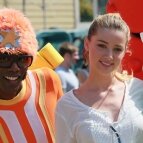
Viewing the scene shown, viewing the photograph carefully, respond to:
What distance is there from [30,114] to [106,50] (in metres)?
0.61

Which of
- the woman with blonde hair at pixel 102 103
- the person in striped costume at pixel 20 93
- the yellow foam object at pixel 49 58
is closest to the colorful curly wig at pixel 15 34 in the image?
the person in striped costume at pixel 20 93

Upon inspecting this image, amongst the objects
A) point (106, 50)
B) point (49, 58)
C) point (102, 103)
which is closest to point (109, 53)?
point (106, 50)

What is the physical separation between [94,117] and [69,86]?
190 inches

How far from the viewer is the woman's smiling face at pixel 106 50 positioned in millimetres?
2402

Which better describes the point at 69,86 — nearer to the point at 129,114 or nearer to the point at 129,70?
the point at 129,70

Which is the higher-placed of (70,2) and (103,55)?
(103,55)

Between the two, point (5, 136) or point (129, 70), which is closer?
point (5, 136)

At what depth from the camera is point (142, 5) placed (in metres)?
2.98

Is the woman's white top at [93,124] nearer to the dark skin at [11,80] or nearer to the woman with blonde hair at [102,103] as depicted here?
the woman with blonde hair at [102,103]

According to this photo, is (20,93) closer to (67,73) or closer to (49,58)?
(49,58)

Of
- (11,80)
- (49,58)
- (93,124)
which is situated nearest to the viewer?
(93,124)

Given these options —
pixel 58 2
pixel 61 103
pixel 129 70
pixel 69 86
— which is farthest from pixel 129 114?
pixel 58 2

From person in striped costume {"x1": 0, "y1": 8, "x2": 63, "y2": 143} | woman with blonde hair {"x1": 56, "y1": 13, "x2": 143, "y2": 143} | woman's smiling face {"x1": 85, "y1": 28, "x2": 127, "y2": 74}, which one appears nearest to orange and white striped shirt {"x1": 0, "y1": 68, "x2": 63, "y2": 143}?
person in striped costume {"x1": 0, "y1": 8, "x2": 63, "y2": 143}

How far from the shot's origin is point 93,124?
2.37 metres
